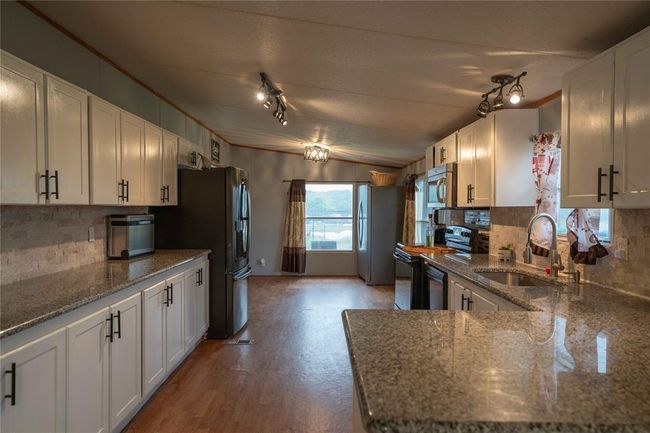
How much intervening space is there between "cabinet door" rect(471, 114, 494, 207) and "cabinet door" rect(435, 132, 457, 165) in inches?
19.5

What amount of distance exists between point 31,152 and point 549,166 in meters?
3.18

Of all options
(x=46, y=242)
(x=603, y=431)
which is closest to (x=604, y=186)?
(x=603, y=431)

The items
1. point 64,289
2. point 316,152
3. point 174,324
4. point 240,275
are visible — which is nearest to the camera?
point 64,289

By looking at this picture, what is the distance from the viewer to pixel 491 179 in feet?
9.87

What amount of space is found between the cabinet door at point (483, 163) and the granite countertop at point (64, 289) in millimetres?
2563

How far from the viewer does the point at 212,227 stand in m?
3.95

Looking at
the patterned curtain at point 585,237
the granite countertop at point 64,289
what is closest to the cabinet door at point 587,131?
the patterned curtain at point 585,237

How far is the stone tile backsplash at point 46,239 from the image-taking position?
211 centimetres

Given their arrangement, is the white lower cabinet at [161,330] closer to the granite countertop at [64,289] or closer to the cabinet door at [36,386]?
the granite countertop at [64,289]

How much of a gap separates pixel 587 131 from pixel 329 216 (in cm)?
591

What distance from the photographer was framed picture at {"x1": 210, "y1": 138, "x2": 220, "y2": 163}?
5977 mm

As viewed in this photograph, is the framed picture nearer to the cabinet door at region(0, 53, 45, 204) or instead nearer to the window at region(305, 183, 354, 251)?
the window at region(305, 183, 354, 251)

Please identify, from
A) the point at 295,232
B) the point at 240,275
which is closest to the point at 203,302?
the point at 240,275

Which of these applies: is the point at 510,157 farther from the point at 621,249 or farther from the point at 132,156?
the point at 132,156
